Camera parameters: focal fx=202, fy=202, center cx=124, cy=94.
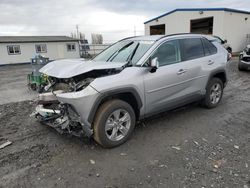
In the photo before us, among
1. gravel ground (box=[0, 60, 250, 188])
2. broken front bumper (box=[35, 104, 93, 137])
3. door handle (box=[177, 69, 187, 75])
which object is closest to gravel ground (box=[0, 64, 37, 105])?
gravel ground (box=[0, 60, 250, 188])

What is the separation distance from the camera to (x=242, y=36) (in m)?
21.4

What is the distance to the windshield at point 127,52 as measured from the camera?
3.79 meters

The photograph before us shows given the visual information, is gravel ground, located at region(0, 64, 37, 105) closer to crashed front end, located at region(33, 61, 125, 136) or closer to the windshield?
crashed front end, located at region(33, 61, 125, 136)

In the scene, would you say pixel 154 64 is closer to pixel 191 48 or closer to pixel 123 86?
pixel 123 86

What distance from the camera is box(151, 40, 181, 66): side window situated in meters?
3.84

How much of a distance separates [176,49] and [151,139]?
6.22ft

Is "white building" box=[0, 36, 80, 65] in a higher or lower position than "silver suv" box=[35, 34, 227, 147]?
higher

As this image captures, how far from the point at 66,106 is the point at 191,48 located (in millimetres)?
2973

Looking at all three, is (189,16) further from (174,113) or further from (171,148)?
(171,148)

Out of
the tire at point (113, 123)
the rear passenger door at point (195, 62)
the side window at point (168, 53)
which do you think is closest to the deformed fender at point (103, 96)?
the tire at point (113, 123)

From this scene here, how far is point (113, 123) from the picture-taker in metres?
3.36

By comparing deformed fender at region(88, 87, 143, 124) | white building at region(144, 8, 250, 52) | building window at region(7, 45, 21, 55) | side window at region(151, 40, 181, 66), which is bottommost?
deformed fender at region(88, 87, 143, 124)

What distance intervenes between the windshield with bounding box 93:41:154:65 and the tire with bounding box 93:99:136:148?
2.88 feet

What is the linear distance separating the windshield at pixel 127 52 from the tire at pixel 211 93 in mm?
2004
